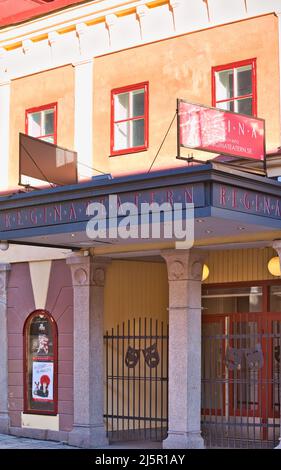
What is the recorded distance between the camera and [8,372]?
18.6 metres

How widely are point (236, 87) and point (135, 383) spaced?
228 inches

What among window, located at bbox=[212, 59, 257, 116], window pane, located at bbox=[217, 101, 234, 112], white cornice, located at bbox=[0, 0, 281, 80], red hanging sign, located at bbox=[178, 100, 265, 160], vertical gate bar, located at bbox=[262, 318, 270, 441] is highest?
white cornice, located at bbox=[0, 0, 281, 80]

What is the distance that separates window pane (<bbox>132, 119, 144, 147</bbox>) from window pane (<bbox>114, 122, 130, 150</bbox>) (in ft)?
0.51

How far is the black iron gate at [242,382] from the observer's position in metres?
15.6

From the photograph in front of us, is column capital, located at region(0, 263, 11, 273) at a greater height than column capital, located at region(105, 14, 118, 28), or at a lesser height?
lesser

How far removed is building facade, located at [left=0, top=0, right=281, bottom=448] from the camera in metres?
15.3

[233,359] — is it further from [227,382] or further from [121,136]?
[121,136]

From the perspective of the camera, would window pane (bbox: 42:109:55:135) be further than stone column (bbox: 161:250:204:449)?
Yes

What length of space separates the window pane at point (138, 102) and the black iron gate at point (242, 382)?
12.7ft

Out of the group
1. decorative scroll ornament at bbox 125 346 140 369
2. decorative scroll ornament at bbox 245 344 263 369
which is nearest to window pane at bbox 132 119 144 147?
decorative scroll ornament at bbox 125 346 140 369

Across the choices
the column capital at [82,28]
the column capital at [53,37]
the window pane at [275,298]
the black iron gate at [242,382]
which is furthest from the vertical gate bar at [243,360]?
the column capital at [53,37]

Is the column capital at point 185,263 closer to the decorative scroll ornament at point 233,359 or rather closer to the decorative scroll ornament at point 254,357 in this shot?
the decorative scroll ornament at point 233,359

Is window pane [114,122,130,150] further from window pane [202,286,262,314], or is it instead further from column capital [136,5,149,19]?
window pane [202,286,262,314]

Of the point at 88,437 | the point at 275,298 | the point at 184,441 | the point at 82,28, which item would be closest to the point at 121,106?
the point at 82,28
